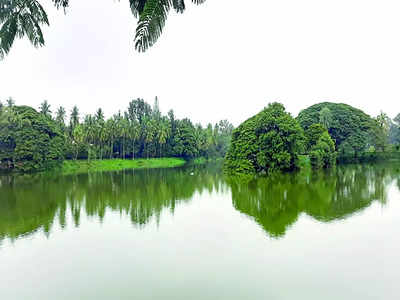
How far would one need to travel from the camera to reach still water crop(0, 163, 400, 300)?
30.0ft

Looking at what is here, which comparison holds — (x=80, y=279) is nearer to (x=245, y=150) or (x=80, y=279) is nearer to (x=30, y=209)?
(x=30, y=209)

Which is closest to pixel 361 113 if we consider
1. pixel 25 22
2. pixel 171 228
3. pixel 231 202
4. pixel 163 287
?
pixel 231 202

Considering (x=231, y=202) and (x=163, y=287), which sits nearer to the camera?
(x=163, y=287)

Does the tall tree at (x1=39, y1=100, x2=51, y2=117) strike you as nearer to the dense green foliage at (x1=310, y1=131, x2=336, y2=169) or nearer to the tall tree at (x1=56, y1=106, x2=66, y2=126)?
the tall tree at (x1=56, y1=106, x2=66, y2=126)

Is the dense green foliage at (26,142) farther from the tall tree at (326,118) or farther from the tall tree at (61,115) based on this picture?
the tall tree at (326,118)

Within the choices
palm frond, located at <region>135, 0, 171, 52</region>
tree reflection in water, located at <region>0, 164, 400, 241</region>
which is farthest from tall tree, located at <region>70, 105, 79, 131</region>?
palm frond, located at <region>135, 0, 171, 52</region>

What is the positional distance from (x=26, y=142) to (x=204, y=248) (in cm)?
4745

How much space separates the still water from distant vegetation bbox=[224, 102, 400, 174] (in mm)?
19591

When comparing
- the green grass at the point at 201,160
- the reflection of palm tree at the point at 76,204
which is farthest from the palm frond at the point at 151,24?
the green grass at the point at 201,160

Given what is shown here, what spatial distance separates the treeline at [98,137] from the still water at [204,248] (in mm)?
32140

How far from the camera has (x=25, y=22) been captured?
389 centimetres

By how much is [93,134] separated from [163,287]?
54706 mm

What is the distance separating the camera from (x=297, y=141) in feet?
142

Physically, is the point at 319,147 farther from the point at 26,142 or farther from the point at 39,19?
the point at 39,19
